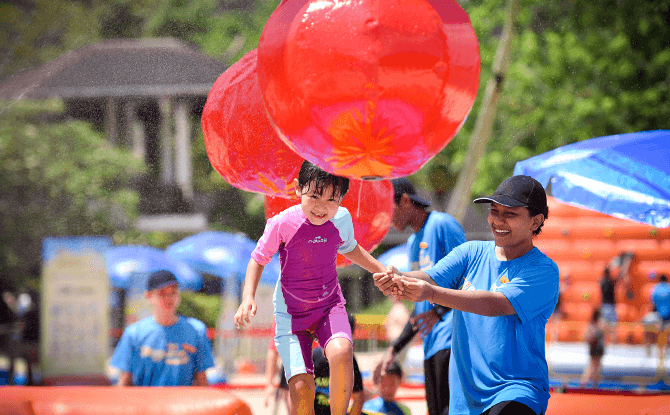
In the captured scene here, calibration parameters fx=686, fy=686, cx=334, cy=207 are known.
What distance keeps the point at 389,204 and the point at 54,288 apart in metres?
8.57

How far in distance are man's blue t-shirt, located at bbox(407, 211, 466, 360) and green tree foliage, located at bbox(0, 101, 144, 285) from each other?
36.5 ft

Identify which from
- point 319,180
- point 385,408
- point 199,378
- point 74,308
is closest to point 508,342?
point 319,180

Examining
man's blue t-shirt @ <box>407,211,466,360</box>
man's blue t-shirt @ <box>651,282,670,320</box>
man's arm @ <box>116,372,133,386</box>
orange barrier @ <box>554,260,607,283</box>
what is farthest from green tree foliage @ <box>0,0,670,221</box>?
man's blue t-shirt @ <box>407,211,466,360</box>

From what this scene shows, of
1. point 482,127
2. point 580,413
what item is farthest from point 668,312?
point 580,413

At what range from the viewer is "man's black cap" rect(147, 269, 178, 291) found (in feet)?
14.0

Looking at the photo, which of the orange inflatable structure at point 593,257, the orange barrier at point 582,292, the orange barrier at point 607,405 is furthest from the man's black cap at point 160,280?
the orange barrier at point 582,292

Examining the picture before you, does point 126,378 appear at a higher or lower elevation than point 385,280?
lower

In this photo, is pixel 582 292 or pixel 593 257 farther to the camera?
pixel 593 257

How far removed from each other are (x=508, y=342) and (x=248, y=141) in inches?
58.0

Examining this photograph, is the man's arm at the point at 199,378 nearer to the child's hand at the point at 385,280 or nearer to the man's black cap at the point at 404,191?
the man's black cap at the point at 404,191

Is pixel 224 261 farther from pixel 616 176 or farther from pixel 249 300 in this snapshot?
pixel 249 300

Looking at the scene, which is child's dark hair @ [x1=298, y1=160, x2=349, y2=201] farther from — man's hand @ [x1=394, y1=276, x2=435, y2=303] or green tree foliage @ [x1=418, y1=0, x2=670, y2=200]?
green tree foliage @ [x1=418, y1=0, x2=670, y2=200]

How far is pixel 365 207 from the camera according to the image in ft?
11.5

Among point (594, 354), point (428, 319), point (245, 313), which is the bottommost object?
point (594, 354)
